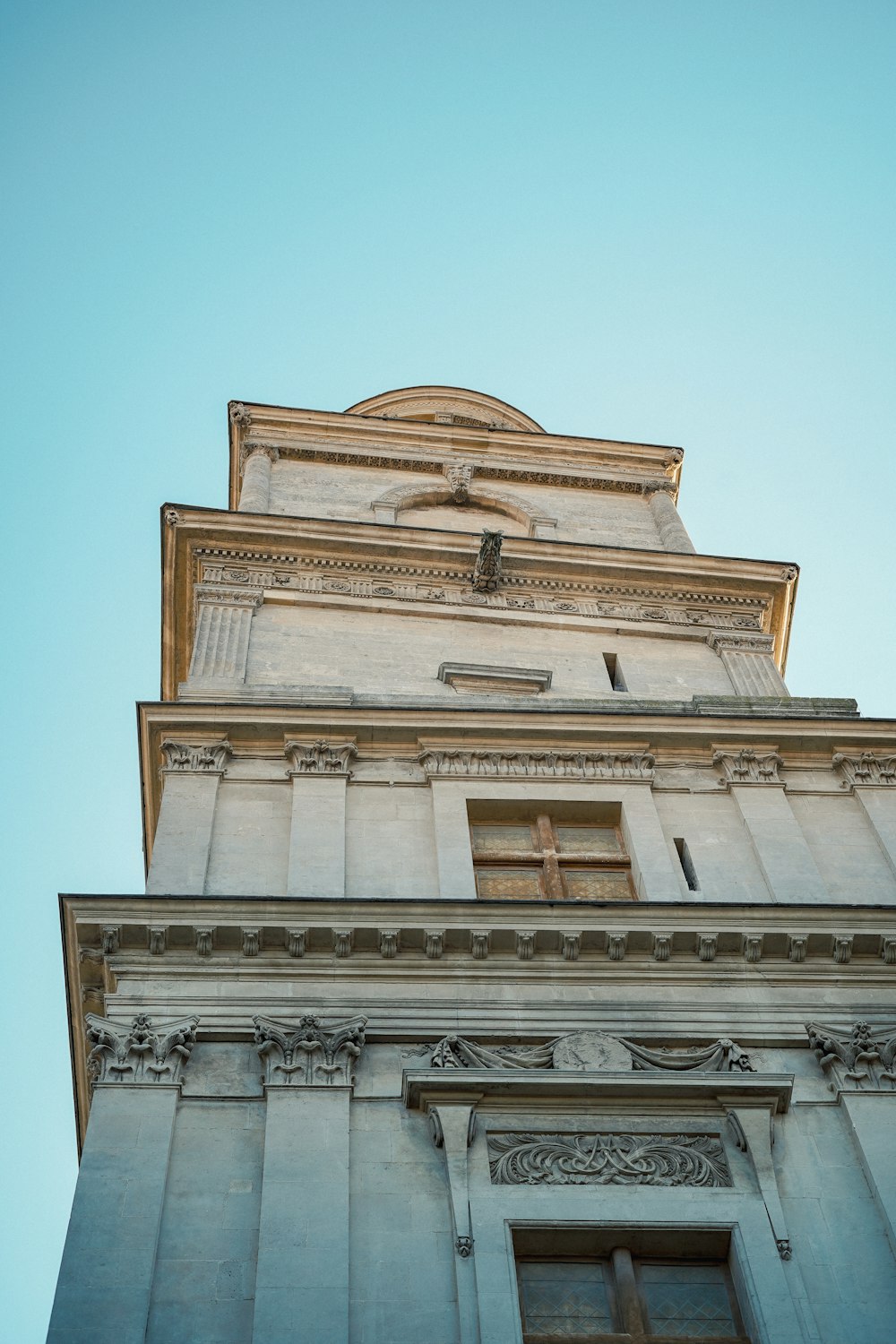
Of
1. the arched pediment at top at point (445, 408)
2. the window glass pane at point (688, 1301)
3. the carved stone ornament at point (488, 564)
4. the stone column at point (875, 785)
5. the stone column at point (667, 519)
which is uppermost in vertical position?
the arched pediment at top at point (445, 408)

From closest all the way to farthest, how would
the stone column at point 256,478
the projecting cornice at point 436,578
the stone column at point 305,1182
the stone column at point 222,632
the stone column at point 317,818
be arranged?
the stone column at point 305,1182 → the stone column at point 317,818 → the stone column at point 222,632 → the projecting cornice at point 436,578 → the stone column at point 256,478

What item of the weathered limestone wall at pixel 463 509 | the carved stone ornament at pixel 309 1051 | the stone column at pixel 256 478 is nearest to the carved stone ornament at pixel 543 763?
the carved stone ornament at pixel 309 1051

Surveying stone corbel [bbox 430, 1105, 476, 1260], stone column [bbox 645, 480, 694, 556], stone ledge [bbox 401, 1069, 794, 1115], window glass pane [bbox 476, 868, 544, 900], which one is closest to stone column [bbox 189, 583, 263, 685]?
window glass pane [bbox 476, 868, 544, 900]

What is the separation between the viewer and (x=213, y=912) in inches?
707

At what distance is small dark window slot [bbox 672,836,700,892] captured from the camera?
2050 cm

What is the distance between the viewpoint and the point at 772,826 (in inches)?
845

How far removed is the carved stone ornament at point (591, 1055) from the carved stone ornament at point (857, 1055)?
83cm

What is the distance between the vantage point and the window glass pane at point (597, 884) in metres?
20.5

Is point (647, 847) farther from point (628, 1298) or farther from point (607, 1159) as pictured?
point (628, 1298)

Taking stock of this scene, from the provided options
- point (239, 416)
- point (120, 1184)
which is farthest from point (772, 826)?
point (239, 416)

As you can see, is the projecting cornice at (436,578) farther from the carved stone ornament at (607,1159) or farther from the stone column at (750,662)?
the carved stone ornament at (607,1159)

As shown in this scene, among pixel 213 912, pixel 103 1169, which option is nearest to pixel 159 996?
pixel 213 912

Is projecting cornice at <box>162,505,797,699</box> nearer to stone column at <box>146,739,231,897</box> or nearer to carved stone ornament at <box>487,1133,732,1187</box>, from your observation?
stone column at <box>146,739,231,897</box>

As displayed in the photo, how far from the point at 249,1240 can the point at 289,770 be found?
26.0 feet
